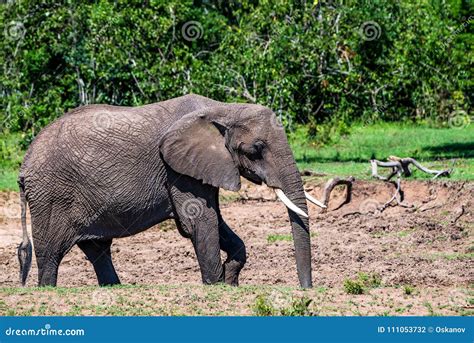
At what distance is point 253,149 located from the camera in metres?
12.0

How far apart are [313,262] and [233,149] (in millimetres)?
3395

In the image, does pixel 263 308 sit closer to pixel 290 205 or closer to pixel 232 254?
pixel 290 205

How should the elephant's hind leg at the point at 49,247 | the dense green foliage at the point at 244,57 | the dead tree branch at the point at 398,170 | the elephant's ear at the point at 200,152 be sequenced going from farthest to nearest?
the dense green foliage at the point at 244,57 < the dead tree branch at the point at 398,170 < the elephant's hind leg at the point at 49,247 < the elephant's ear at the point at 200,152

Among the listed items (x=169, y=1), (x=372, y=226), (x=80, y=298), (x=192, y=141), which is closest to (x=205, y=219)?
(x=192, y=141)

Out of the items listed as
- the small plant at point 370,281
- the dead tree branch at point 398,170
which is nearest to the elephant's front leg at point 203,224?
the small plant at point 370,281

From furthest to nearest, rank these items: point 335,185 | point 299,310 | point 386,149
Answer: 1. point 386,149
2. point 335,185
3. point 299,310

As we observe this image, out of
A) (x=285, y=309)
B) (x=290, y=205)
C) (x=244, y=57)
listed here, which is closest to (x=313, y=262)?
(x=290, y=205)

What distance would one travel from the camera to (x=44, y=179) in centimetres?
1242

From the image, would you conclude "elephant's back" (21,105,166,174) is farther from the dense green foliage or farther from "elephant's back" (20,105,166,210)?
the dense green foliage

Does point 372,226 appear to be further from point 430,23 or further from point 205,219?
point 430,23

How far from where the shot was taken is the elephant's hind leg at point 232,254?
12.3 m

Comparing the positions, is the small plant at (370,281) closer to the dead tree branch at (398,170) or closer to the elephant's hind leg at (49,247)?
the elephant's hind leg at (49,247)

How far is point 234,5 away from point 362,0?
22.8 ft

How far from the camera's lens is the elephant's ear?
12.1m
